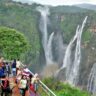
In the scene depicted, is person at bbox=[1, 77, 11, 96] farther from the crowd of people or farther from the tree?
the tree

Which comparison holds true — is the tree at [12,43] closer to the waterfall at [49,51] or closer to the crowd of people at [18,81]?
the waterfall at [49,51]

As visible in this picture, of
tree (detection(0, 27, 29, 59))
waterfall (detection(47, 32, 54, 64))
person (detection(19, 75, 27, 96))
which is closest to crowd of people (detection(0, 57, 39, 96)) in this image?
person (detection(19, 75, 27, 96))

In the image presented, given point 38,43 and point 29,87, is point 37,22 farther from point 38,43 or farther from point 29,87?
point 29,87

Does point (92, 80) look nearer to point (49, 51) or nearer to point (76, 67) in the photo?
point (76, 67)

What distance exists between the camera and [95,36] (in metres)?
112

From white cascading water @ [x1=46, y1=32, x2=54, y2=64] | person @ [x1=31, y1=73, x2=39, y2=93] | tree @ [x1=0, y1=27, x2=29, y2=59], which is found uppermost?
person @ [x1=31, y1=73, x2=39, y2=93]

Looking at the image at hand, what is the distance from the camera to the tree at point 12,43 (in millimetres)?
89125

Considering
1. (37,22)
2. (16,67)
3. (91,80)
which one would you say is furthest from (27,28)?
(16,67)

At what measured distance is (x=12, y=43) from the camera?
304ft

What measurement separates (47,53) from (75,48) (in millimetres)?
13908

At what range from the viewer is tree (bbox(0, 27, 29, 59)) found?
89125mm

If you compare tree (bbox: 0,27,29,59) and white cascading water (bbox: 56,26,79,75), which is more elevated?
tree (bbox: 0,27,29,59)

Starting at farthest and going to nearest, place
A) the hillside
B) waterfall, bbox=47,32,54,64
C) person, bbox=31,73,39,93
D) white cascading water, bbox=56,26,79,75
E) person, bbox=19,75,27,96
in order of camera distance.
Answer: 1. waterfall, bbox=47,32,54,64
2. the hillside
3. white cascading water, bbox=56,26,79,75
4. person, bbox=31,73,39,93
5. person, bbox=19,75,27,96

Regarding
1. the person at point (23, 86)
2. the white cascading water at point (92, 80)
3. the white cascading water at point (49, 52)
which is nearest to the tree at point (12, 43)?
the white cascading water at point (92, 80)
